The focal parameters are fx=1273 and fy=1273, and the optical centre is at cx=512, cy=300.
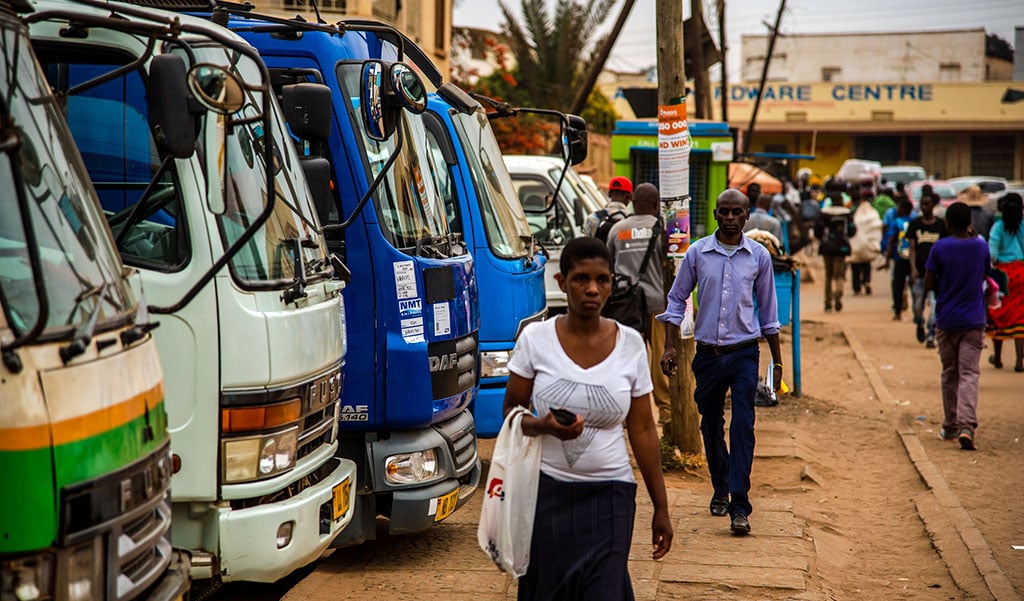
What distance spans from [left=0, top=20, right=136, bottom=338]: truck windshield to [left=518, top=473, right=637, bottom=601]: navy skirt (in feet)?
5.04

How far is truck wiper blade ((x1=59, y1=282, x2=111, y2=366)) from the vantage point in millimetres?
3264

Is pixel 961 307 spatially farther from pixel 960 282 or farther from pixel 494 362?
pixel 494 362

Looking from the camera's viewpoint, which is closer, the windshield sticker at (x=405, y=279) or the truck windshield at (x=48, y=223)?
the truck windshield at (x=48, y=223)

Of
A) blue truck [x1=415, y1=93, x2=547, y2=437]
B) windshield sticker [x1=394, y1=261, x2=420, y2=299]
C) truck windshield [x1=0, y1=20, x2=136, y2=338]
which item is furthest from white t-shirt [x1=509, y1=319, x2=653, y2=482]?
blue truck [x1=415, y1=93, x2=547, y2=437]

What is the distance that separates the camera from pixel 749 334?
744cm

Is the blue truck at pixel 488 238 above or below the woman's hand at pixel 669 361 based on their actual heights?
above

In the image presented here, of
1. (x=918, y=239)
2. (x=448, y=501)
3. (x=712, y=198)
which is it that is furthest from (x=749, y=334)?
(x=918, y=239)

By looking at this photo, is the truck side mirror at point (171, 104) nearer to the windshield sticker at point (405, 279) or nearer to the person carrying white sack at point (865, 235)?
the windshield sticker at point (405, 279)

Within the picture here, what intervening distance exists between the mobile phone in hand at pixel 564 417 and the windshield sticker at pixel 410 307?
2.38 metres

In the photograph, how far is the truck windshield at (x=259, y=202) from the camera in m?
5.11

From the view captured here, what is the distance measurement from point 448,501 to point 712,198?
983cm

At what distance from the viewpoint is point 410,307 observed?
646 centimetres

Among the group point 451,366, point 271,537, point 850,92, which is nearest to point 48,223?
point 271,537

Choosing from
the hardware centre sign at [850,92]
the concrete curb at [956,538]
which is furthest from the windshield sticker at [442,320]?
the hardware centre sign at [850,92]
